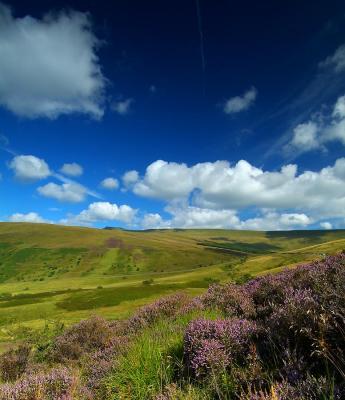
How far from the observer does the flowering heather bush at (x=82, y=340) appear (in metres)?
14.1

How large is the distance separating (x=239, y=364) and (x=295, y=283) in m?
3.85

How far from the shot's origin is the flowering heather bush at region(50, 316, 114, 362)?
14052 millimetres

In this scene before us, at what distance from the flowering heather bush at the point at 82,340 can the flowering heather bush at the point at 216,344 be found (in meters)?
6.75

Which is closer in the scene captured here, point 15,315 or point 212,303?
point 212,303

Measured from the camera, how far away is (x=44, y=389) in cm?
752

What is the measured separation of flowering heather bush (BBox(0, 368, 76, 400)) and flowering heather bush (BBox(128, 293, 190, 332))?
4.61m

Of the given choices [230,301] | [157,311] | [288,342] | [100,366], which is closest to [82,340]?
[157,311]

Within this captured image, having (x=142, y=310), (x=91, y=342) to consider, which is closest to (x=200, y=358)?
(x=142, y=310)

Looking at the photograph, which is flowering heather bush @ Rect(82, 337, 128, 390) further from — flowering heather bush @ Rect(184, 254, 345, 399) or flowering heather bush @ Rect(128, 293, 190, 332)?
flowering heather bush @ Rect(184, 254, 345, 399)

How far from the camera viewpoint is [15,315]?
77062mm

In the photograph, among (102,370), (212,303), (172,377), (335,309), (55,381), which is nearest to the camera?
(335,309)

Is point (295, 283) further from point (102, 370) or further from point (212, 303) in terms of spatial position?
point (102, 370)

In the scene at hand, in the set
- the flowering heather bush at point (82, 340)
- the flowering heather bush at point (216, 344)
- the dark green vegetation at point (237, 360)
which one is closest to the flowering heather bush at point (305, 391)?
the dark green vegetation at point (237, 360)

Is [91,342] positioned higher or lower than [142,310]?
lower
